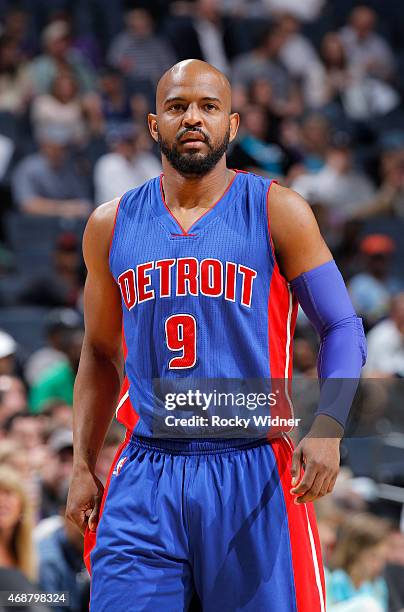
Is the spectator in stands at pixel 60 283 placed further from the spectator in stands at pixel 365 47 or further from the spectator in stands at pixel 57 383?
the spectator in stands at pixel 365 47

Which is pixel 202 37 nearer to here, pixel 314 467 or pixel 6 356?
pixel 6 356

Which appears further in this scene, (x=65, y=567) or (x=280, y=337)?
(x=65, y=567)

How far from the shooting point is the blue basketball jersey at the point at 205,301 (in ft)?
9.78

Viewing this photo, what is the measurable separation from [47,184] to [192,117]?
6.55m

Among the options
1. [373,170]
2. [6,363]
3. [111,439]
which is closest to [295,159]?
[373,170]

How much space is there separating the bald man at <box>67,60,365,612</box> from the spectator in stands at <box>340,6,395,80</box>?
998cm

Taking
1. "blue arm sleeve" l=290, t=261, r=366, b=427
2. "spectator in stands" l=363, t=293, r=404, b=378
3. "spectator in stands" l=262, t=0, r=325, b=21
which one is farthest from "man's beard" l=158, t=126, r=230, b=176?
"spectator in stands" l=262, t=0, r=325, b=21

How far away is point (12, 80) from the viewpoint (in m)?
10.2

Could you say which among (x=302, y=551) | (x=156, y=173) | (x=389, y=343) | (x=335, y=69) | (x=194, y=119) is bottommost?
(x=302, y=551)

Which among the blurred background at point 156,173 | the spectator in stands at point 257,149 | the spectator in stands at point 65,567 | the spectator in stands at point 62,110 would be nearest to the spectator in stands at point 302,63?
the blurred background at point 156,173

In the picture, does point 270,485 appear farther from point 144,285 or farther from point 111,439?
point 111,439

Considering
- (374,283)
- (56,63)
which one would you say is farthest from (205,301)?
(56,63)

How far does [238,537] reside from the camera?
2930 millimetres

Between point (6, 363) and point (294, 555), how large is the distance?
4.46m
